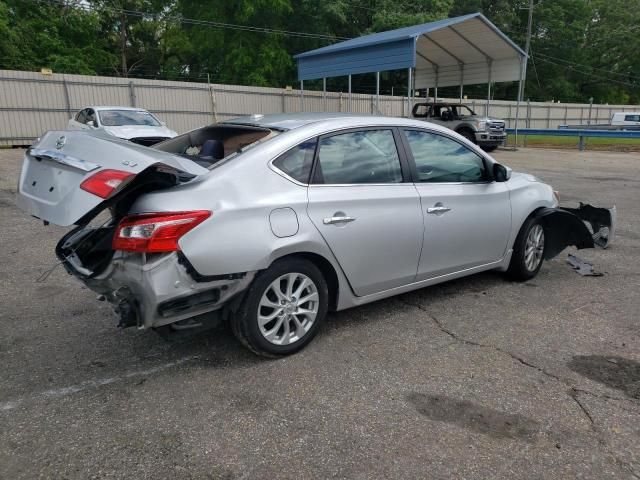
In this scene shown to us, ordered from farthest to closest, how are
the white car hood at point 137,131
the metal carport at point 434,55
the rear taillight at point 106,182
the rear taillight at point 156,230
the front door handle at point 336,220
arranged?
1. the metal carport at point 434,55
2. the white car hood at point 137,131
3. the front door handle at point 336,220
4. the rear taillight at point 156,230
5. the rear taillight at point 106,182

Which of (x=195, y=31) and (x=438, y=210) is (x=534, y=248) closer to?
(x=438, y=210)

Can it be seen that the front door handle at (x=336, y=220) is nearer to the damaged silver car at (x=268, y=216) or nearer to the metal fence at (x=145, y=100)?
the damaged silver car at (x=268, y=216)

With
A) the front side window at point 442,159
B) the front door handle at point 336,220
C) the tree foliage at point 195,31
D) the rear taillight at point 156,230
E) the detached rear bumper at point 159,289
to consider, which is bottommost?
the detached rear bumper at point 159,289

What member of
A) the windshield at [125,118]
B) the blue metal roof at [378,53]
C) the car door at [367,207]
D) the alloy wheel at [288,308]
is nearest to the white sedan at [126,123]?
the windshield at [125,118]

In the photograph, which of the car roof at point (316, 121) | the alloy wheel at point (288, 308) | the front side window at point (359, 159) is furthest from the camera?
the car roof at point (316, 121)

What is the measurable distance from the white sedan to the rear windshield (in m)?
7.71

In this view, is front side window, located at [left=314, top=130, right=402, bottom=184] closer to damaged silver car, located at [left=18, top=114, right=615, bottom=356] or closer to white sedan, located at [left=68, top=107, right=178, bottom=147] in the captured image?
damaged silver car, located at [left=18, top=114, right=615, bottom=356]

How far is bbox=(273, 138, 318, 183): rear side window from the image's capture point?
347 cm

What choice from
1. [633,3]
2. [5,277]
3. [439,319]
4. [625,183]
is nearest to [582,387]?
[439,319]

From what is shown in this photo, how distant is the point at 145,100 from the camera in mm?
21000

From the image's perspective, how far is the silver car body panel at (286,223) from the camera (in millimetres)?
3006

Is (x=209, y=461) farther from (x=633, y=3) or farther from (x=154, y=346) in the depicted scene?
(x=633, y=3)

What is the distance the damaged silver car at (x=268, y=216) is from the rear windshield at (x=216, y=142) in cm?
1

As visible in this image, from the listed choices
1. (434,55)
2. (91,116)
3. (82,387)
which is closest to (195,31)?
(434,55)
